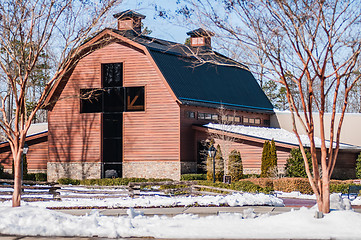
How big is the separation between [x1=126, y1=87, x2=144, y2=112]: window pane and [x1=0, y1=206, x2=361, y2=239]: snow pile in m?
23.2

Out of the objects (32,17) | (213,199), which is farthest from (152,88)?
(32,17)

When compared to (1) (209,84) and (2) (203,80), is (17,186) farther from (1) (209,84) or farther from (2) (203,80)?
(1) (209,84)

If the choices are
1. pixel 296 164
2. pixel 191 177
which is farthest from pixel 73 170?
pixel 296 164

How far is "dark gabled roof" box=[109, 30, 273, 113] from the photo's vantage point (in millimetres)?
37094

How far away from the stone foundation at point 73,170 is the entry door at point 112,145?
2.11 ft

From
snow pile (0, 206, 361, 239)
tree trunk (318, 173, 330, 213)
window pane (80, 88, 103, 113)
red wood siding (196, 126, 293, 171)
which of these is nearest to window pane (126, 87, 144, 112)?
window pane (80, 88, 103, 113)

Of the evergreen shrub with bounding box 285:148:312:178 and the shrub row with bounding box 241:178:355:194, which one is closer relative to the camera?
the shrub row with bounding box 241:178:355:194

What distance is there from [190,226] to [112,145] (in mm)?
24880

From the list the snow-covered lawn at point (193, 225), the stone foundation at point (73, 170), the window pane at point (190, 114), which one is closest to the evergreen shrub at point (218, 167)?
the window pane at point (190, 114)

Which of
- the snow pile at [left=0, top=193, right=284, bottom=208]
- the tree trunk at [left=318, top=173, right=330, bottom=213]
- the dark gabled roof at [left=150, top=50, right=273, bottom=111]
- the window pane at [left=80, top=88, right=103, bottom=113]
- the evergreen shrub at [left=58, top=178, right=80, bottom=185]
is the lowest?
the snow pile at [left=0, top=193, right=284, bottom=208]

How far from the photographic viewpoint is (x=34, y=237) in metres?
13.1

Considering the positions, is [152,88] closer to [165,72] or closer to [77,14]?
[165,72]

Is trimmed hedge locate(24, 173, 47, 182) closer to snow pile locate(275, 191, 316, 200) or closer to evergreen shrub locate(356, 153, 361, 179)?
snow pile locate(275, 191, 316, 200)

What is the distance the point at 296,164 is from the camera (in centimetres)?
3331
